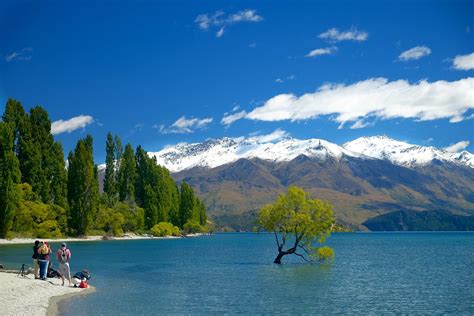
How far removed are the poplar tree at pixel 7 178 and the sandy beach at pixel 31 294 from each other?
211ft

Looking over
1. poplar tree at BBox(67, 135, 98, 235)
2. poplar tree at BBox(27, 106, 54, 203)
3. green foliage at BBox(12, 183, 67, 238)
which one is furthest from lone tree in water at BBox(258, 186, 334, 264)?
poplar tree at BBox(67, 135, 98, 235)

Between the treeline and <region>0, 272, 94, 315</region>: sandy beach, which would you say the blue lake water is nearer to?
<region>0, 272, 94, 315</region>: sandy beach

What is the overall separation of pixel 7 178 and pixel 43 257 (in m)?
71.1

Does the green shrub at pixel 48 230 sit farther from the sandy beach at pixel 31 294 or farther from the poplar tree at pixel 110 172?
the sandy beach at pixel 31 294

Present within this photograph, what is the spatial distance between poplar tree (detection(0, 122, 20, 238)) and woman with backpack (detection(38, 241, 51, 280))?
67537mm

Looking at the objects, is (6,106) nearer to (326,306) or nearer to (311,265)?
(311,265)

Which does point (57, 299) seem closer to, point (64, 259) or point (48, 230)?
point (64, 259)

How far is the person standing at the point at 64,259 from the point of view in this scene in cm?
4953

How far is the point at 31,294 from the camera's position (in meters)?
42.8

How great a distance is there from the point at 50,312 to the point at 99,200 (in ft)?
410

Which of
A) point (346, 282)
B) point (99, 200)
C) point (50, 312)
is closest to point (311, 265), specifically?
point (346, 282)

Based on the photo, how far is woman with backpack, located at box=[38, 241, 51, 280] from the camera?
1954 inches

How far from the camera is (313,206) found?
77125 millimetres

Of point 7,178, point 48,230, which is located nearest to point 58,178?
point 48,230
